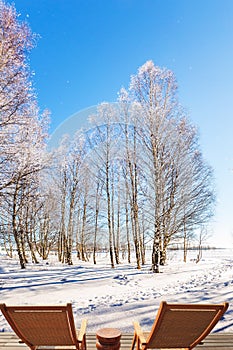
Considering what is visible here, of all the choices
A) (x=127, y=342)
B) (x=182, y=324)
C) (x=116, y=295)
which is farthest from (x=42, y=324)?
(x=116, y=295)

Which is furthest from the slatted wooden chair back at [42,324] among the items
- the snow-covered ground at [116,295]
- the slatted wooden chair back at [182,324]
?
the snow-covered ground at [116,295]

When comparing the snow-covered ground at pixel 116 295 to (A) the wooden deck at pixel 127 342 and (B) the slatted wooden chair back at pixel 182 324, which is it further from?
(B) the slatted wooden chair back at pixel 182 324

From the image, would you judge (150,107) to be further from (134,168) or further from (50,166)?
(50,166)

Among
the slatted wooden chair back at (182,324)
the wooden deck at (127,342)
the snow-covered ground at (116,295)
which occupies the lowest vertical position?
the snow-covered ground at (116,295)

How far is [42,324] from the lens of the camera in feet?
8.23

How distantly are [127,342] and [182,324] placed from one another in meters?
1.30

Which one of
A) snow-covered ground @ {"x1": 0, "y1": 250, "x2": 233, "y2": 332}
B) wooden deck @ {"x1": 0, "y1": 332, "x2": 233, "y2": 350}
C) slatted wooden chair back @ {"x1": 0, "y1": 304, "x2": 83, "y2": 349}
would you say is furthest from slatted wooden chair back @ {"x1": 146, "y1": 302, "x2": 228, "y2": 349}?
snow-covered ground @ {"x1": 0, "y1": 250, "x2": 233, "y2": 332}

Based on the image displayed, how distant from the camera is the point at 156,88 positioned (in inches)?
459

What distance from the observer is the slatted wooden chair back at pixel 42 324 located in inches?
94.2

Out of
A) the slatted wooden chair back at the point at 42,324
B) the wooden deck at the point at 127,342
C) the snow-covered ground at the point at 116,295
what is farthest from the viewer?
the snow-covered ground at the point at 116,295

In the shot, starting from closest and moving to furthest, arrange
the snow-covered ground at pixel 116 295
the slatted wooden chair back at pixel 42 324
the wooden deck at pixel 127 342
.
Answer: the slatted wooden chair back at pixel 42 324
the wooden deck at pixel 127 342
the snow-covered ground at pixel 116 295

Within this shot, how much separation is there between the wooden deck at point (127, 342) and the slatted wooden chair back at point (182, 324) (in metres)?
0.88

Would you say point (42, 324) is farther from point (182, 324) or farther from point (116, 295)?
point (116, 295)

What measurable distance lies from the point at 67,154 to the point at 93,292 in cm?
1138
